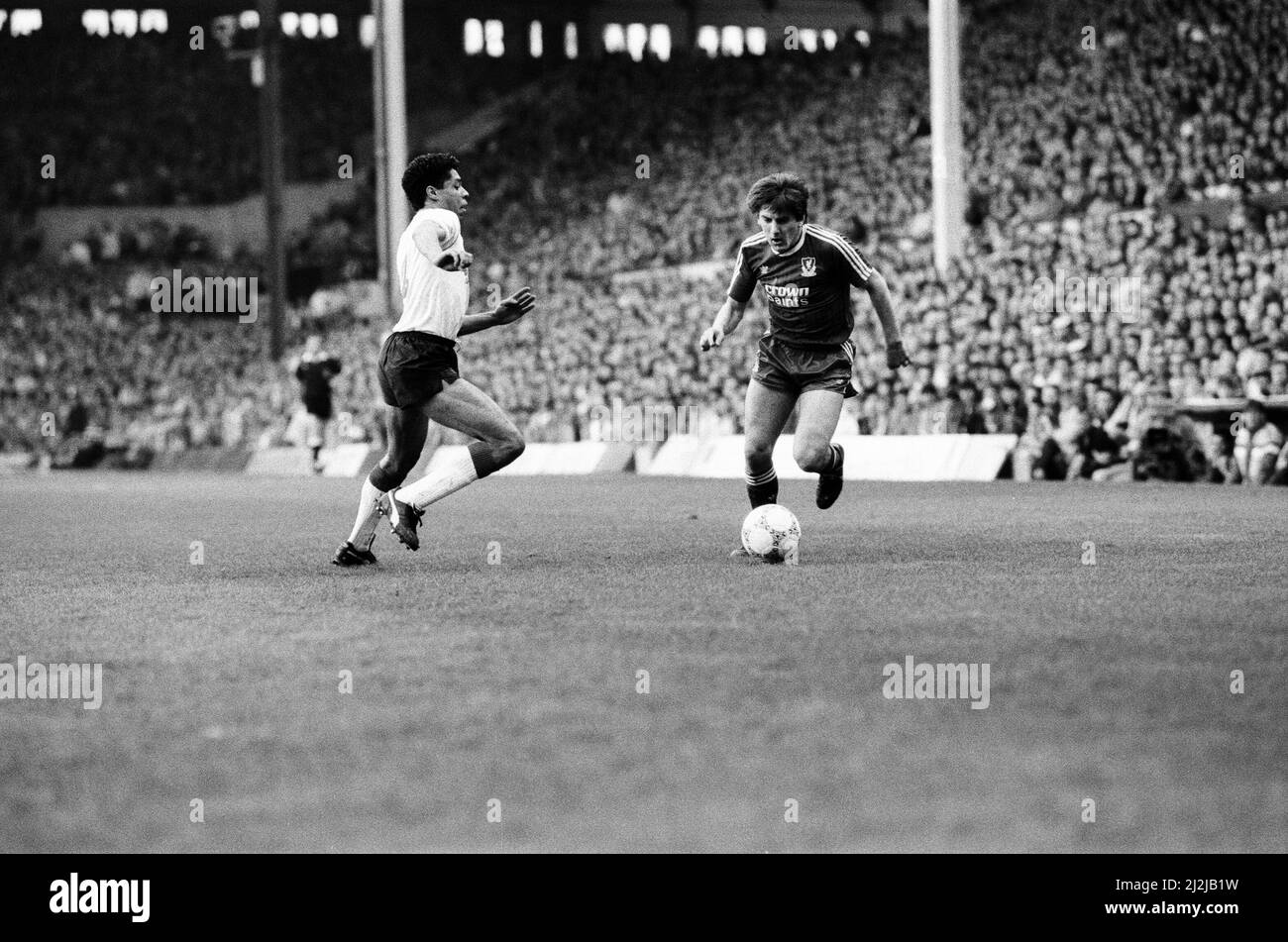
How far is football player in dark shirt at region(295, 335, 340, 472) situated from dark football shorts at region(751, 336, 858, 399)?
Answer: 18.8 metres

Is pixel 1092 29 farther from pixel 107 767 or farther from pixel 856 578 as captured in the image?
pixel 107 767

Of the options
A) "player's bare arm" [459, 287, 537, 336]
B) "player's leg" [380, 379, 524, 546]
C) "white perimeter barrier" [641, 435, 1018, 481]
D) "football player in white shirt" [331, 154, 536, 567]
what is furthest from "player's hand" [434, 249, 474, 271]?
"white perimeter barrier" [641, 435, 1018, 481]

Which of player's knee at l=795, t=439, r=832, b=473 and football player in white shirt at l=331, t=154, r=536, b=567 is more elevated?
football player in white shirt at l=331, t=154, r=536, b=567

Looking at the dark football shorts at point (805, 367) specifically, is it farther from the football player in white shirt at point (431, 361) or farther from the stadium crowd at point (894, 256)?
the stadium crowd at point (894, 256)

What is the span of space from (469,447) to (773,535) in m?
1.80

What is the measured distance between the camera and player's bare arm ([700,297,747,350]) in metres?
11.6

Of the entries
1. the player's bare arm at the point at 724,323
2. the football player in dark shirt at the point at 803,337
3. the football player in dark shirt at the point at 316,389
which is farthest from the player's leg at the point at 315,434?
the football player in dark shirt at the point at 803,337

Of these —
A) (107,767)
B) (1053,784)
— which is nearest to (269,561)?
(107,767)

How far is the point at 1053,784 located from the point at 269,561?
8.02 m

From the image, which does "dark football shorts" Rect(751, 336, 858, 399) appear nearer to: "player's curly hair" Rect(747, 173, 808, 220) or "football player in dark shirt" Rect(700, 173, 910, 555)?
"football player in dark shirt" Rect(700, 173, 910, 555)

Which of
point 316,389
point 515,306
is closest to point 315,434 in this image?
point 316,389

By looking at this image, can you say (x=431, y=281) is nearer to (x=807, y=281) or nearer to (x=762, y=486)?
(x=807, y=281)

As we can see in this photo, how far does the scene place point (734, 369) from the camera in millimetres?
29516

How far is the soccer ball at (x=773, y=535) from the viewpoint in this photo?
11.3m
